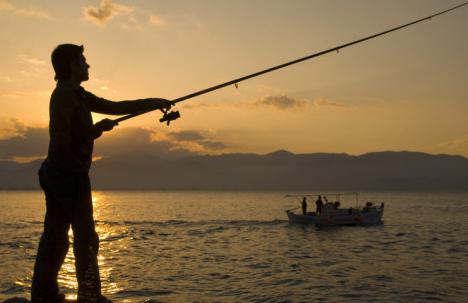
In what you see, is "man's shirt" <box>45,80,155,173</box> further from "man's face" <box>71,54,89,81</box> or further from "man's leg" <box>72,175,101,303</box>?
"man's leg" <box>72,175,101,303</box>

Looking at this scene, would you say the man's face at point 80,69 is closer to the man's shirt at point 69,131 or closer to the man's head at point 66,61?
the man's head at point 66,61

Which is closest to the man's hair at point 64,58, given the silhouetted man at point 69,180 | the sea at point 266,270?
the silhouetted man at point 69,180

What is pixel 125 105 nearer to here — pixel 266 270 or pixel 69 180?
pixel 69 180

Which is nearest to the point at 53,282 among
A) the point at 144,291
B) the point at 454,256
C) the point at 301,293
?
the point at 144,291

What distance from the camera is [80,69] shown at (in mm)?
5512

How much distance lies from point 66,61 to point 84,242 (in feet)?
6.63

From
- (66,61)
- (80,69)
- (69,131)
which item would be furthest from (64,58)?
(69,131)

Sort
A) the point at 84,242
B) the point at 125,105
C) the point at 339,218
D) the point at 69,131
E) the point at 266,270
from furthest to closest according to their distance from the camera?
the point at 339,218 → the point at 266,270 → the point at 125,105 → the point at 84,242 → the point at 69,131

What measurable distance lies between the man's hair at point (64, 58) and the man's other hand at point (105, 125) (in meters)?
0.64

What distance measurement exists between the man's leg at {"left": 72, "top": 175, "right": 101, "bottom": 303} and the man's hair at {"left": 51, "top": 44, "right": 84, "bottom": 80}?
1170mm

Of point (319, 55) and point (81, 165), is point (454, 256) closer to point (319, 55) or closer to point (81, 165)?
point (319, 55)

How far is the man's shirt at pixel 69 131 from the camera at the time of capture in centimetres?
528

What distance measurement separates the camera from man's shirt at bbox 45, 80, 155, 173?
17.3ft

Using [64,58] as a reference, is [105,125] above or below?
below
